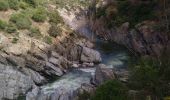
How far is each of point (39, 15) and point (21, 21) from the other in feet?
11.2

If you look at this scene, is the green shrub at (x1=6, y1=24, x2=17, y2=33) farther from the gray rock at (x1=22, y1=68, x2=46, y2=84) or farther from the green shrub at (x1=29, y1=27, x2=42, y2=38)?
the gray rock at (x1=22, y1=68, x2=46, y2=84)

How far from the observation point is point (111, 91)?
23500mm

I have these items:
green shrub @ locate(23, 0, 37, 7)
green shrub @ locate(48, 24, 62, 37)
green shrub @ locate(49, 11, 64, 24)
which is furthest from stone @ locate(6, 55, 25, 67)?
green shrub @ locate(23, 0, 37, 7)

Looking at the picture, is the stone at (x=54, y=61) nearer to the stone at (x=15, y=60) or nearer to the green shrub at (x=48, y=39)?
the stone at (x=15, y=60)

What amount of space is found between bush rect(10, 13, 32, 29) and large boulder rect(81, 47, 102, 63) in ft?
24.7

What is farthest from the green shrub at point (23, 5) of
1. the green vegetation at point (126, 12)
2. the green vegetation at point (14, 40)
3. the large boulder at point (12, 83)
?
the large boulder at point (12, 83)

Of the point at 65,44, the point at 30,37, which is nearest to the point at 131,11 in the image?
the point at 65,44

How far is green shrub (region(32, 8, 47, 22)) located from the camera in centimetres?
4537

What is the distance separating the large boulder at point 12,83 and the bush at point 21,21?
907 centimetres

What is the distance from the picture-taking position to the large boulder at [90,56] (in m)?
39.2

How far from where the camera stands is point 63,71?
37031mm

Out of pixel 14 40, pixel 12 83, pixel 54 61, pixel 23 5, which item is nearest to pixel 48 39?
pixel 14 40

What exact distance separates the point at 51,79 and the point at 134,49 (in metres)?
11.1

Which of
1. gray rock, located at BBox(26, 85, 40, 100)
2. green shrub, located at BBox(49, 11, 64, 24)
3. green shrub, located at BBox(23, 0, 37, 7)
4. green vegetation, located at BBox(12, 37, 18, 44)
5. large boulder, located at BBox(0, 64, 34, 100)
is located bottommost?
gray rock, located at BBox(26, 85, 40, 100)
